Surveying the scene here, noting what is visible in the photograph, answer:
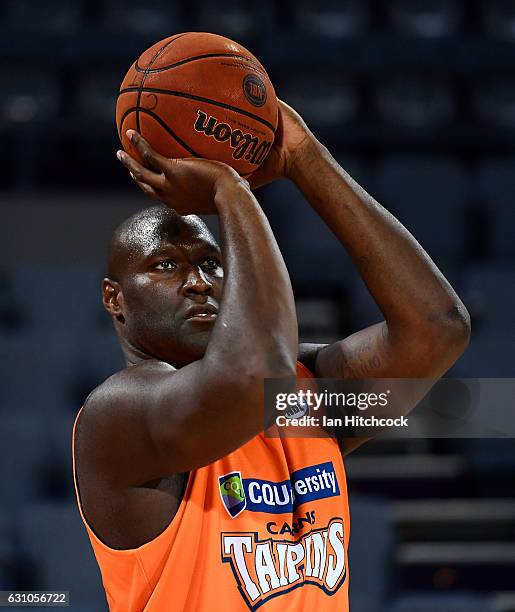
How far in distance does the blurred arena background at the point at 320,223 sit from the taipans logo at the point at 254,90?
2298mm

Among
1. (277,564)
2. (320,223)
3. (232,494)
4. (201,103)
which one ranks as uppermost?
(320,223)

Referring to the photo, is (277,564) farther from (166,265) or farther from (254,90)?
(254,90)

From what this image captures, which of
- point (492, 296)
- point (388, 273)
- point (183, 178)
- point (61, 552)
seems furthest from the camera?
point (492, 296)

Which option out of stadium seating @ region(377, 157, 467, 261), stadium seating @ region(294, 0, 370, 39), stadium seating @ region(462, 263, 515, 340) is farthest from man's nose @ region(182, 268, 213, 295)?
stadium seating @ region(294, 0, 370, 39)

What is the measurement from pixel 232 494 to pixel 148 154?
2.29ft

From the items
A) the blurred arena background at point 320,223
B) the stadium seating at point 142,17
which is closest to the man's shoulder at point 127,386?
the blurred arena background at point 320,223

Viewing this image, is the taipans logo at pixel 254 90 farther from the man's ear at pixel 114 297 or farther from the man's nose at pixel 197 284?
the man's ear at pixel 114 297

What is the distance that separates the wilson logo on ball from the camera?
195 centimetres

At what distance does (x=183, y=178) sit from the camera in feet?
6.22

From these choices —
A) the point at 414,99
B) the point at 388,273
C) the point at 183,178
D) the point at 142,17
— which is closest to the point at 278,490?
the point at 388,273

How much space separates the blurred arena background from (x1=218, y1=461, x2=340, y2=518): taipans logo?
5.88 ft

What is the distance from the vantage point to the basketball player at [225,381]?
1.74m

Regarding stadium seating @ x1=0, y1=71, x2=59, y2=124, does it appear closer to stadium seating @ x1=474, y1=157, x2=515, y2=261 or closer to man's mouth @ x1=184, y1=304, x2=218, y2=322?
stadium seating @ x1=474, y1=157, x2=515, y2=261

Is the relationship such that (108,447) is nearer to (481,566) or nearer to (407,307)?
(407,307)
